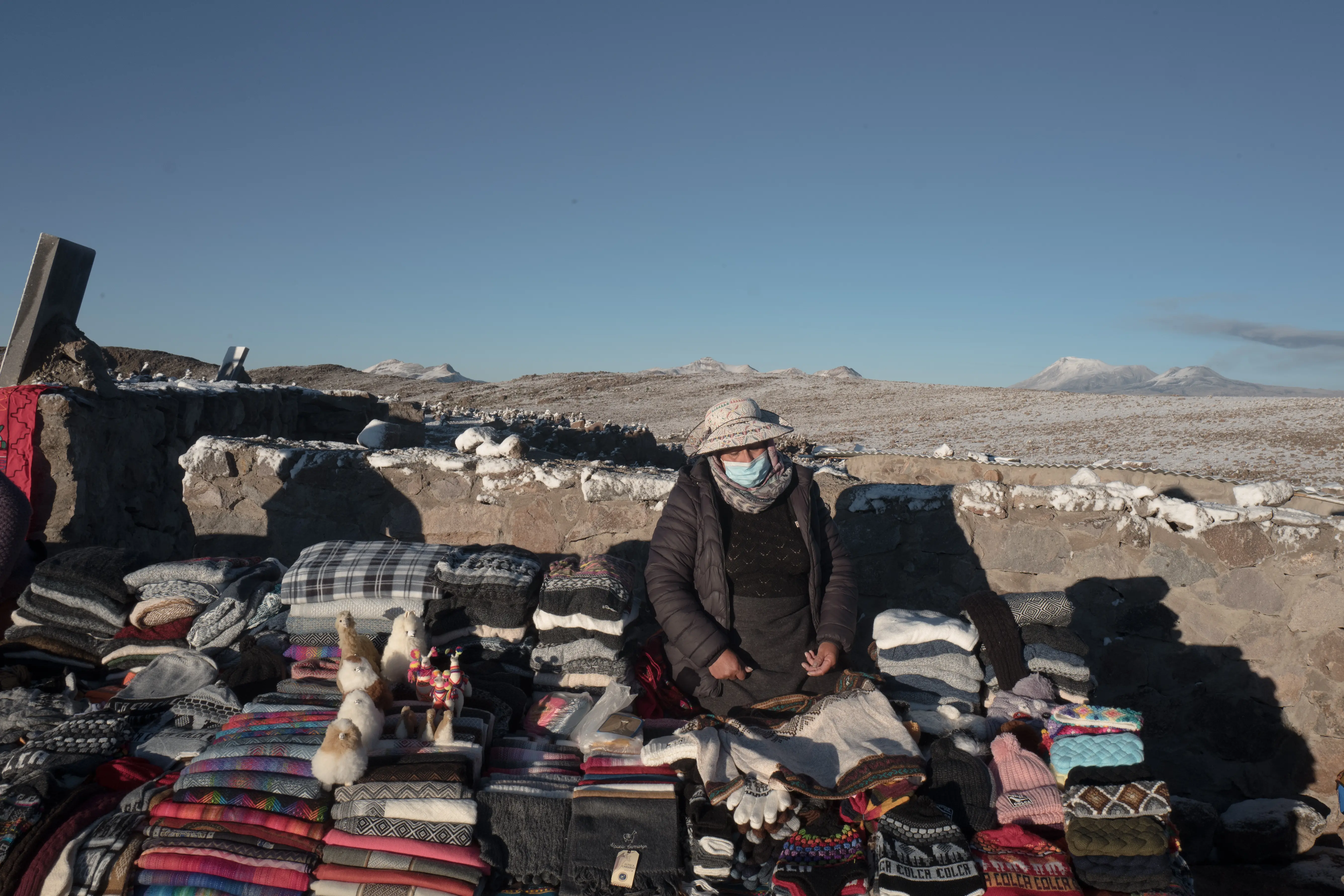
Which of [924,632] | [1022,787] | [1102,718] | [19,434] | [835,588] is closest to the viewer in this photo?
[1022,787]

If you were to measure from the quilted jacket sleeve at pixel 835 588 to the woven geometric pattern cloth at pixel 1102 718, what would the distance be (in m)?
0.81

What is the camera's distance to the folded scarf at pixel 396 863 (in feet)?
7.04

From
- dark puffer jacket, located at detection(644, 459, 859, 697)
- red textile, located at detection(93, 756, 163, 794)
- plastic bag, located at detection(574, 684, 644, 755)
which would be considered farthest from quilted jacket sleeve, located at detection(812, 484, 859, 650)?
red textile, located at detection(93, 756, 163, 794)

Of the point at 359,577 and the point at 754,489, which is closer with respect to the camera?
the point at 754,489

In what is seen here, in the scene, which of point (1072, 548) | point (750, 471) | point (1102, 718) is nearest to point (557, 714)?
point (750, 471)

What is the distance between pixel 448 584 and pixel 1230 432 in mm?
18083

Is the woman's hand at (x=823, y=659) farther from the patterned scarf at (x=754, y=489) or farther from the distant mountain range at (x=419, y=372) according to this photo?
the distant mountain range at (x=419, y=372)

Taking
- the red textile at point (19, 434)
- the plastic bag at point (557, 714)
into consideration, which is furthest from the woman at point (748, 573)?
the red textile at point (19, 434)

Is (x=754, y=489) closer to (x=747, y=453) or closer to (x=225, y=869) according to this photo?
(x=747, y=453)

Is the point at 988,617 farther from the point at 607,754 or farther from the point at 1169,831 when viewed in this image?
the point at 607,754

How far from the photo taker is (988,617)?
3111mm

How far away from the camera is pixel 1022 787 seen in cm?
238

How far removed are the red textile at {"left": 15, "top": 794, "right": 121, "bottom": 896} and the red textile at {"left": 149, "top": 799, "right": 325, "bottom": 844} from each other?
0.58 ft

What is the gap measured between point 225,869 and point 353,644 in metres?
0.85
